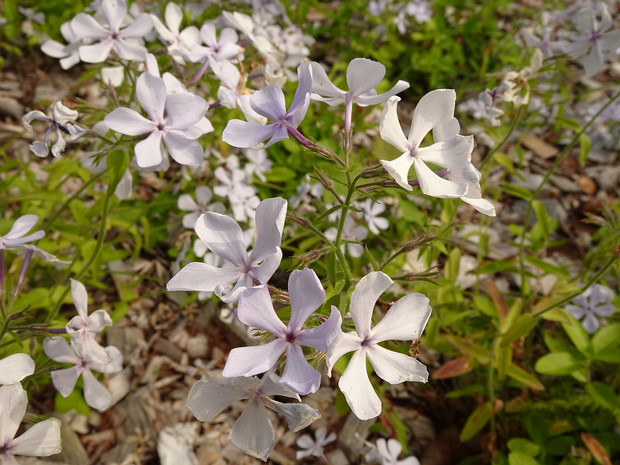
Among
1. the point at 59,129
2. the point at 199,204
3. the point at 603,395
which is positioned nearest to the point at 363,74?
the point at 59,129

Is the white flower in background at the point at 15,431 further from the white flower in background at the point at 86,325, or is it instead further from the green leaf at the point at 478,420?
the green leaf at the point at 478,420

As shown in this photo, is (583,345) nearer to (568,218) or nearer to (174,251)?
(568,218)

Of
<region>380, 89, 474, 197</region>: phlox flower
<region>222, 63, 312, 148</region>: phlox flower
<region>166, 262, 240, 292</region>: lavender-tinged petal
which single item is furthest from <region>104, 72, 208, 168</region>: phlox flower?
<region>380, 89, 474, 197</region>: phlox flower

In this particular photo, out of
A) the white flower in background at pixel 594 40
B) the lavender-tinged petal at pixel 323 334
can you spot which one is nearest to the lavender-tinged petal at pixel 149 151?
the lavender-tinged petal at pixel 323 334

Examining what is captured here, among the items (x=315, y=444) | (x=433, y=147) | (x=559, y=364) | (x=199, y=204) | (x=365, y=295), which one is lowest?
(x=315, y=444)

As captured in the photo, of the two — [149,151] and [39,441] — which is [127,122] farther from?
[39,441]

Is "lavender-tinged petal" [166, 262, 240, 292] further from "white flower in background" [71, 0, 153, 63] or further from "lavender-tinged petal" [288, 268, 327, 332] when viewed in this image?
"white flower in background" [71, 0, 153, 63]
